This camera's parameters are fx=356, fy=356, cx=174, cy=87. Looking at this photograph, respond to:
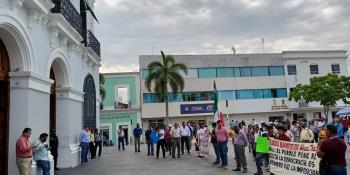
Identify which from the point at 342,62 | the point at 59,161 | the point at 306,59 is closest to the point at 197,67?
the point at 306,59

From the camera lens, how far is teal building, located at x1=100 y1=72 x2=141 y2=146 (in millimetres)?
38438

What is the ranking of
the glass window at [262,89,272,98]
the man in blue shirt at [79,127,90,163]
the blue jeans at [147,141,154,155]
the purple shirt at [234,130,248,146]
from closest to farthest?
the purple shirt at [234,130,248,146] → the man in blue shirt at [79,127,90,163] → the blue jeans at [147,141,154,155] → the glass window at [262,89,272,98]

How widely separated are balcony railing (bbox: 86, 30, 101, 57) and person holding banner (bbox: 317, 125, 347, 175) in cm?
1268

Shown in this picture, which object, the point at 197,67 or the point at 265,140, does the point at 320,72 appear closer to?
the point at 197,67

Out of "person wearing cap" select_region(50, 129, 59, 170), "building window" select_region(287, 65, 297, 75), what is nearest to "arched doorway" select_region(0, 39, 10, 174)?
"person wearing cap" select_region(50, 129, 59, 170)

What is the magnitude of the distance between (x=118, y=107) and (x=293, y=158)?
31.2 m

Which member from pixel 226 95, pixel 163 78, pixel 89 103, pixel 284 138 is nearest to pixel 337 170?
pixel 284 138

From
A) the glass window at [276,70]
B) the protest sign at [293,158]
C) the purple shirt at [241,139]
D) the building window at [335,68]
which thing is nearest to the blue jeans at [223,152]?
the purple shirt at [241,139]

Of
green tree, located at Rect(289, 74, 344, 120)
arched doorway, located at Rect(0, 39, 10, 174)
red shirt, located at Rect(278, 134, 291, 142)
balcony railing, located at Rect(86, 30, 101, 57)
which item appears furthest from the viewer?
green tree, located at Rect(289, 74, 344, 120)

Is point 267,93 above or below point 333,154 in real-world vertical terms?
above

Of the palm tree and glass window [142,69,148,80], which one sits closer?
the palm tree

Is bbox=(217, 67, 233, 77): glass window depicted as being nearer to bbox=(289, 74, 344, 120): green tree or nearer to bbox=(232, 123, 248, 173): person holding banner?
bbox=(289, 74, 344, 120): green tree

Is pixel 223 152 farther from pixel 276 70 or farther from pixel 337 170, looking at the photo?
pixel 276 70

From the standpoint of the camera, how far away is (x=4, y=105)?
9.31m
